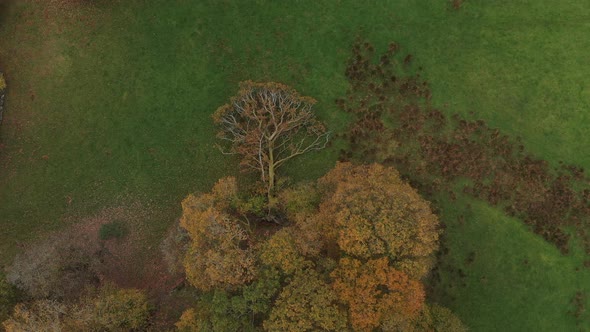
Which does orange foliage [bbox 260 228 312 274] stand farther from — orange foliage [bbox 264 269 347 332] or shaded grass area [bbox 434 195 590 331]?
shaded grass area [bbox 434 195 590 331]

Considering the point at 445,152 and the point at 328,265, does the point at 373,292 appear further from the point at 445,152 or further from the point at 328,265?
the point at 445,152

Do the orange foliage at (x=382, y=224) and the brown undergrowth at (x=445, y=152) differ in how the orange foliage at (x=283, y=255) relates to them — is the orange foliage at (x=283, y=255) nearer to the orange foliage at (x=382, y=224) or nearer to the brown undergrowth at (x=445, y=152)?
the orange foliage at (x=382, y=224)

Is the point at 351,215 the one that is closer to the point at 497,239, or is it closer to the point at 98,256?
the point at 497,239

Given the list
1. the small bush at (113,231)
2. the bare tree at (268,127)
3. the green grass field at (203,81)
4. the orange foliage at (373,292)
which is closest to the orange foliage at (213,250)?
the bare tree at (268,127)

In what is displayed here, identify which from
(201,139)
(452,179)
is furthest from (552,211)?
(201,139)

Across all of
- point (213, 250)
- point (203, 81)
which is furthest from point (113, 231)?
point (203, 81)

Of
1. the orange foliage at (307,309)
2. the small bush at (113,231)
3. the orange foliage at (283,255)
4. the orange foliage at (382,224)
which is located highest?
the orange foliage at (382,224)
